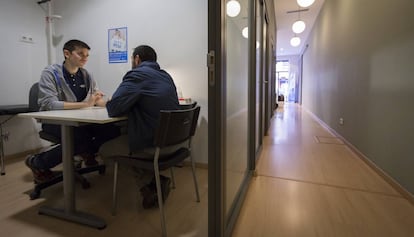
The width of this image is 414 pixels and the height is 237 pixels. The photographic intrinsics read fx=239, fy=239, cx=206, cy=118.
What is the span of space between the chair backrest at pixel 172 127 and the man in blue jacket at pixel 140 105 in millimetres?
144

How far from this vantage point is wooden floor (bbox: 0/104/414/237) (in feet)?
4.96

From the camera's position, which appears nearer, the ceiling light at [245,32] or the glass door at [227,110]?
the glass door at [227,110]

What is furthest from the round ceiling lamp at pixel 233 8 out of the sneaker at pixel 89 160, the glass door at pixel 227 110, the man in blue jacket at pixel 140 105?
the sneaker at pixel 89 160

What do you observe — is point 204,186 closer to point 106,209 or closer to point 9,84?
point 106,209

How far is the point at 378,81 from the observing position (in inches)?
98.4

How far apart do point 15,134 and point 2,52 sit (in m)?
1.02

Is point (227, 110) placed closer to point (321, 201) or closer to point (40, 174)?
point (321, 201)

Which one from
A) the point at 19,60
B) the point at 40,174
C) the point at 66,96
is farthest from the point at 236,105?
the point at 19,60

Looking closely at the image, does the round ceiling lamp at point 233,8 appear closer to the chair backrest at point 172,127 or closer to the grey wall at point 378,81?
the chair backrest at point 172,127

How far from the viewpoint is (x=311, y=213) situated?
66.7 inches

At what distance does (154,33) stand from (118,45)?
0.56m

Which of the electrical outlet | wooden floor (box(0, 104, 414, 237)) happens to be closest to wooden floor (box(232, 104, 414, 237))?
wooden floor (box(0, 104, 414, 237))

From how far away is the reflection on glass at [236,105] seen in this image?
1496 millimetres

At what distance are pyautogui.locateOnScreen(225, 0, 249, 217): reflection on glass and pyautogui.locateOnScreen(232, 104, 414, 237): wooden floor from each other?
9.4 inches
